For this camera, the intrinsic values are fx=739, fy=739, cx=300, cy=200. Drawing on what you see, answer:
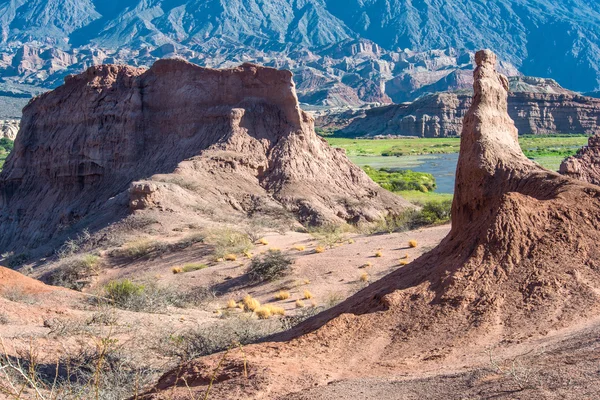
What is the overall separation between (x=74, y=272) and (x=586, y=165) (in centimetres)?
1509

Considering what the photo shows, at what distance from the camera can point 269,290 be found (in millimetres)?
20422

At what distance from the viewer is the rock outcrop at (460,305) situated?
8.77 metres

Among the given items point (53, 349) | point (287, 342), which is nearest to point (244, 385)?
point (287, 342)

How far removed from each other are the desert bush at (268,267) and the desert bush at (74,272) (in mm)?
4934

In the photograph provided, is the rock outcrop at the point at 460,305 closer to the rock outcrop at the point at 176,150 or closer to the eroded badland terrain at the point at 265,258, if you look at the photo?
the eroded badland terrain at the point at 265,258

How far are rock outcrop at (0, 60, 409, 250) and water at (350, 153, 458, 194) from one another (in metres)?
24.6

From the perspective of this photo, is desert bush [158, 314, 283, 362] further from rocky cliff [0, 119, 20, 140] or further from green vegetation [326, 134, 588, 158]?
rocky cliff [0, 119, 20, 140]

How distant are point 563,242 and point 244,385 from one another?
17.1ft

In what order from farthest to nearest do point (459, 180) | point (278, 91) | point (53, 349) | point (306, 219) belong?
point (278, 91)
point (306, 219)
point (459, 180)
point (53, 349)

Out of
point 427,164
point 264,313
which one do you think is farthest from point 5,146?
point 264,313

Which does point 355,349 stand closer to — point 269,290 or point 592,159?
point 269,290

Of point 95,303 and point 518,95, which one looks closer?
point 95,303

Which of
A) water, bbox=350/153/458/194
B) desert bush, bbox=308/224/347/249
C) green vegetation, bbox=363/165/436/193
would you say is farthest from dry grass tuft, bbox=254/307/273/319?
water, bbox=350/153/458/194

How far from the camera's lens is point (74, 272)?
72.2 ft
